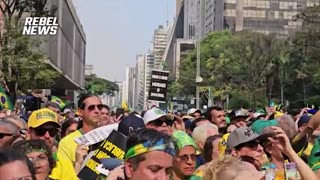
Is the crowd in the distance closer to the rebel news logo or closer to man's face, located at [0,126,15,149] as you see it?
man's face, located at [0,126,15,149]

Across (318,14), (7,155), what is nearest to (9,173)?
(7,155)

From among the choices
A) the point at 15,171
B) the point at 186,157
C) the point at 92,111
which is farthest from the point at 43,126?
the point at 15,171

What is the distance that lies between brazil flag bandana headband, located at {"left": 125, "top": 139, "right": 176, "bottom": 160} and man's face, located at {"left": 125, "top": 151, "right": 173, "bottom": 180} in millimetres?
23

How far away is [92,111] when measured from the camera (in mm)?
6988

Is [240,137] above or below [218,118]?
above

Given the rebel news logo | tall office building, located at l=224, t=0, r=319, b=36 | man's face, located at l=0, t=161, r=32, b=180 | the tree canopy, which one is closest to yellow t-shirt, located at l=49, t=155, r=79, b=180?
man's face, located at l=0, t=161, r=32, b=180

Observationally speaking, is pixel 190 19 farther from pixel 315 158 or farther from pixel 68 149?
pixel 315 158

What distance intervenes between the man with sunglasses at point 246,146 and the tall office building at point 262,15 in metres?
116

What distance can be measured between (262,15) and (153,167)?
124 meters

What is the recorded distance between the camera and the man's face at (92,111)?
22.6ft

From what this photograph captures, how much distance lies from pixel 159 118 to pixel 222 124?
135 inches

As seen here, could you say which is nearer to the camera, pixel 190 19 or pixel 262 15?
pixel 262 15

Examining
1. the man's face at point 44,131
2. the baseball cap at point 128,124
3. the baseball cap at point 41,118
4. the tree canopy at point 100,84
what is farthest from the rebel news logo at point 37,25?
the tree canopy at point 100,84

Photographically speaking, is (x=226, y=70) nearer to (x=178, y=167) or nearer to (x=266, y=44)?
(x=266, y=44)
